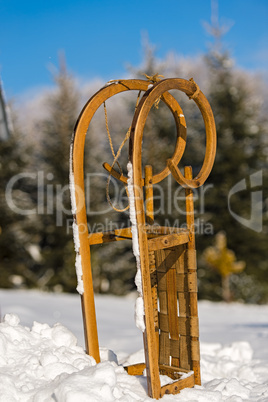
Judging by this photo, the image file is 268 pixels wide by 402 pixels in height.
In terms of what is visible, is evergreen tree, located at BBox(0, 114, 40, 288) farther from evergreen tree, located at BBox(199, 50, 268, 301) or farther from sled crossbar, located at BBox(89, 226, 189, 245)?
sled crossbar, located at BBox(89, 226, 189, 245)

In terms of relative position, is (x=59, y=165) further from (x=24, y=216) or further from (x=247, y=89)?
(x=247, y=89)

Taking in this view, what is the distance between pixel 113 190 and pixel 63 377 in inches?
350

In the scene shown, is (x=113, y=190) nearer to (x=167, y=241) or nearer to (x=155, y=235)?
(x=155, y=235)

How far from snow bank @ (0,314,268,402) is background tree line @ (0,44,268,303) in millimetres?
7765

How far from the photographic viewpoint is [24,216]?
1108 centimetres

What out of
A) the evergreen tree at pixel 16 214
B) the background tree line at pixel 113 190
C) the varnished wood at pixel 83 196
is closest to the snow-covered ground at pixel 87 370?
the varnished wood at pixel 83 196

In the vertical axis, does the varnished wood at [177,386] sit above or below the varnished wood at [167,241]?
below

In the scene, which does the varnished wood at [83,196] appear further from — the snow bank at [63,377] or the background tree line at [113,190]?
the background tree line at [113,190]

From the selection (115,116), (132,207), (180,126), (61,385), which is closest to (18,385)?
(61,385)

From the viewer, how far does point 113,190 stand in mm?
10844

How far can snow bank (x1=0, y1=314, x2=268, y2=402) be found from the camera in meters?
1.93

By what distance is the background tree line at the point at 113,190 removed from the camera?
10.6 m

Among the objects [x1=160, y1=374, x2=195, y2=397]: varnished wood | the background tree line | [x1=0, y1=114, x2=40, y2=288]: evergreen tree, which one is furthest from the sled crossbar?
[x1=0, y1=114, x2=40, y2=288]: evergreen tree

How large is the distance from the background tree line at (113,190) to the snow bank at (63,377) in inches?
306
